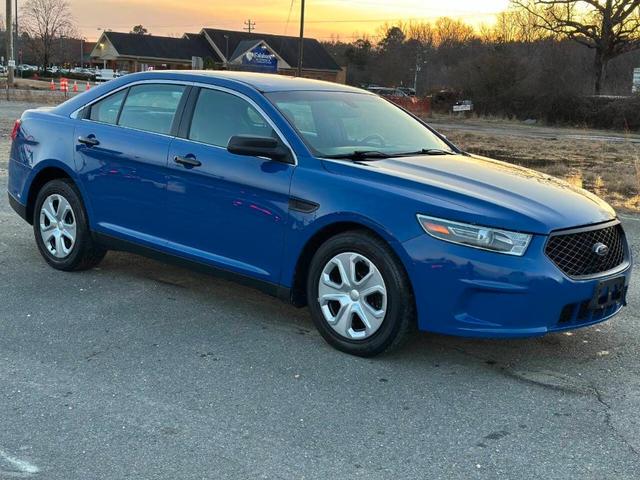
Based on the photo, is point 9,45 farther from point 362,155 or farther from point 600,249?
point 600,249

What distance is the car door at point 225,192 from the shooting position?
460 centimetres

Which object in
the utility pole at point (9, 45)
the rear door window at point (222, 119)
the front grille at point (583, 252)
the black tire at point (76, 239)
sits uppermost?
the utility pole at point (9, 45)

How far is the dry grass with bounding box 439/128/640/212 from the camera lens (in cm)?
1262

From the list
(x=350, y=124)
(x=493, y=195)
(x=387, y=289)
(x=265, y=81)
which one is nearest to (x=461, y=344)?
(x=387, y=289)

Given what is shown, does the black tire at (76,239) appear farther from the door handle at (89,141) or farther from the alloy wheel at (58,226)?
the door handle at (89,141)

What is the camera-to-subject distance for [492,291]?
3887 millimetres

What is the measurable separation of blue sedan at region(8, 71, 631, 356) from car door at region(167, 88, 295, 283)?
11 mm

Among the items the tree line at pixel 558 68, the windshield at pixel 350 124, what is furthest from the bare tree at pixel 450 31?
the windshield at pixel 350 124

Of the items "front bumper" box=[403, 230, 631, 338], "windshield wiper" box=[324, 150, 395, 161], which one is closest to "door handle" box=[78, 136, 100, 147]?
"windshield wiper" box=[324, 150, 395, 161]

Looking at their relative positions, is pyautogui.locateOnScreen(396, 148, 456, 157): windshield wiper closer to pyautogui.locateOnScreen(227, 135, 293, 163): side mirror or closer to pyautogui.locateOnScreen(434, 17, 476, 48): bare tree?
pyautogui.locateOnScreen(227, 135, 293, 163): side mirror

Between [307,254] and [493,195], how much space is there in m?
1.21

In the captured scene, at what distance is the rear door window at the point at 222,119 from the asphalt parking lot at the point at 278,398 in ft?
4.15

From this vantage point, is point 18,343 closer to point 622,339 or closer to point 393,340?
point 393,340

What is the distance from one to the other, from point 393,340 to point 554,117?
1715 inches
